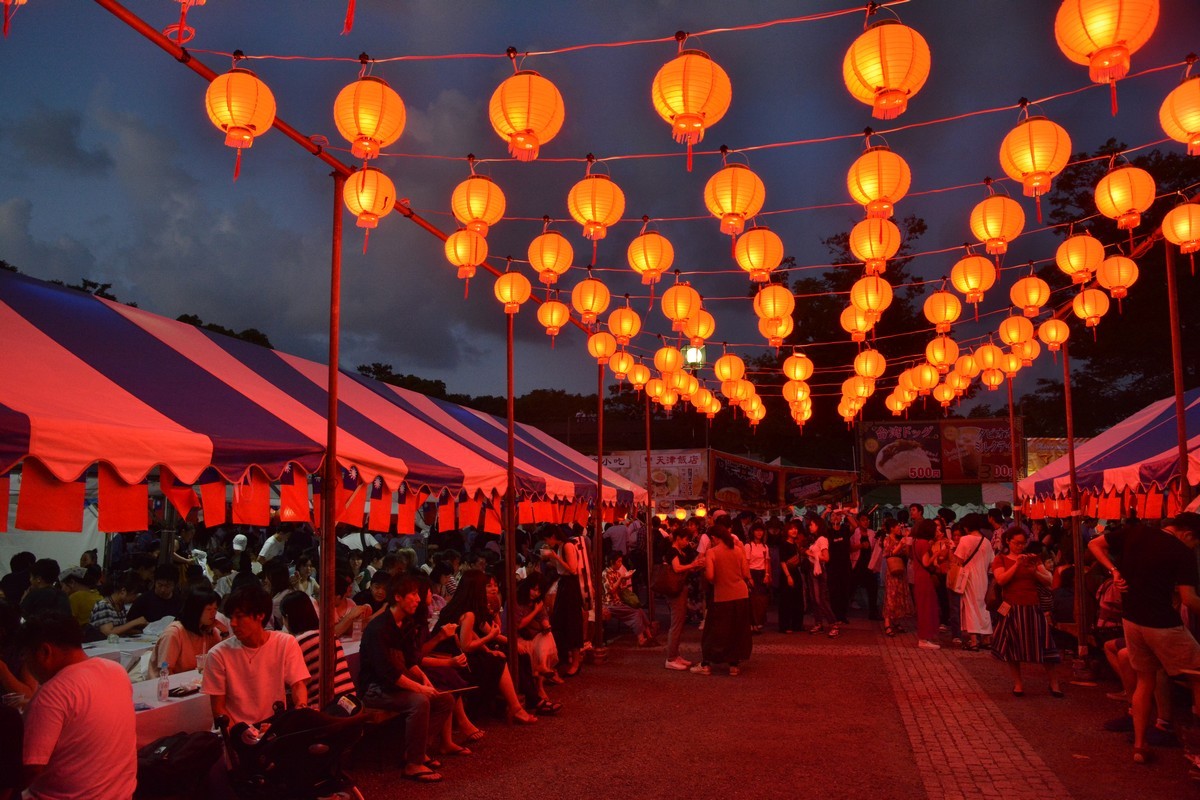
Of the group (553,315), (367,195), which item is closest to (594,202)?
(367,195)

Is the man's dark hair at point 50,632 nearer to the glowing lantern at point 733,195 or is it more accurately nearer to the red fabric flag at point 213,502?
the red fabric flag at point 213,502

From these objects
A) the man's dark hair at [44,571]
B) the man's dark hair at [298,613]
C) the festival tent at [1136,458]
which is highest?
the festival tent at [1136,458]

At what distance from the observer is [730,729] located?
7.24m

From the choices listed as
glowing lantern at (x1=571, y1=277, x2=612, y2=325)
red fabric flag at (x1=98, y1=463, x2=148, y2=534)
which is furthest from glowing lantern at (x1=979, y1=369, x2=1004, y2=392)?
red fabric flag at (x1=98, y1=463, x2=148, y2=534)

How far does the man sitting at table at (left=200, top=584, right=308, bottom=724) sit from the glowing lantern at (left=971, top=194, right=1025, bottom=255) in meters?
7.53

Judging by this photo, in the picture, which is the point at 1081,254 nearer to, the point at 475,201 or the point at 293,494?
the point at 475,201

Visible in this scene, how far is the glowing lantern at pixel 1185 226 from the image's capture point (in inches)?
309

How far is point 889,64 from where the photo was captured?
579 centimetres

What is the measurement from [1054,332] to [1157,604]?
742 cm

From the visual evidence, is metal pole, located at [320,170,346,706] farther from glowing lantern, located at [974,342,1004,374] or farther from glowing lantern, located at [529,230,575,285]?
glowing lantern, located at [974,342,1004,374]

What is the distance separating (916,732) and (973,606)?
16.2 ft

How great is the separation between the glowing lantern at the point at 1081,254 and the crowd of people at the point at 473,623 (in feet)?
10.1

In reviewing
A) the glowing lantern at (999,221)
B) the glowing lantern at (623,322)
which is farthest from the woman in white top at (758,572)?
the glowing lantern at (999,221)

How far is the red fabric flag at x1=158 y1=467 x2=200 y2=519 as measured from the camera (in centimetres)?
571
